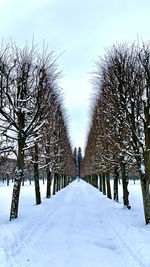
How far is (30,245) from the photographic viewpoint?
561 cm

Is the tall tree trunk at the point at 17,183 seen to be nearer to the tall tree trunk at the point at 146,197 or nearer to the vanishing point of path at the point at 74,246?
the vanishing point of path at the point at 74,246

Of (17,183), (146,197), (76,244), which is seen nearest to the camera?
(76,244)

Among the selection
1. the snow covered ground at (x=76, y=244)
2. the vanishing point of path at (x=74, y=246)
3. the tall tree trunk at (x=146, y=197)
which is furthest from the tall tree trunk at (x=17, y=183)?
the tall tree trunk at (x=146, y=197)

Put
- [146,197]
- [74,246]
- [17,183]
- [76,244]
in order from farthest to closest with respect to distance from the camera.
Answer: [17,183], [146,197], [76,244], [74,246]

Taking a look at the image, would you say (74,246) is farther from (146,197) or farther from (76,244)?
(146,197)

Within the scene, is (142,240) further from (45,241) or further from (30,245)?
(30,245)

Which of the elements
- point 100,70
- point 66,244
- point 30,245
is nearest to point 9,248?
point 30,245

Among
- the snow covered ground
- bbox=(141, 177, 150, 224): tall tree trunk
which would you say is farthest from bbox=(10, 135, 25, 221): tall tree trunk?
bbox=(141, 177, 150, 224): tall tree trunk

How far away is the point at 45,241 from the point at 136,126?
6.04m

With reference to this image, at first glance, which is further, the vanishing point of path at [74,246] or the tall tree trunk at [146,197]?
the tall tree trunk at [146,197]

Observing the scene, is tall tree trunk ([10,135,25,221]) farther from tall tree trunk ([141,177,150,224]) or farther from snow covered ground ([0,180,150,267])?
tall tree trunk ([141,177,150,224])

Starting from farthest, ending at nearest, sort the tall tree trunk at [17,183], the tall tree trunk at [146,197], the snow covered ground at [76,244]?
the tall tree trunk at [17,183], the tall tree trunk at [146,197], the snow covered ground at [76,244]

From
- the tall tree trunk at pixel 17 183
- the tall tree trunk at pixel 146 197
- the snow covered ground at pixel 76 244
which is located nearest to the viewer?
the snow covered ground at pixel 76 244

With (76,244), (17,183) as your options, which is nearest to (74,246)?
(76,244)
